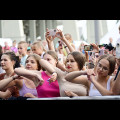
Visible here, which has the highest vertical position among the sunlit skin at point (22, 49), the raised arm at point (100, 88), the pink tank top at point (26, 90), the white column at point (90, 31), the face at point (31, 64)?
the white column at point (90, 31)

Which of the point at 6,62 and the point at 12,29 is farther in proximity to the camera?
the point at 12,29

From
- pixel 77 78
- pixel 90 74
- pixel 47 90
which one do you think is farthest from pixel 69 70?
pixel 90 74

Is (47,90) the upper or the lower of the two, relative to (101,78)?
lower

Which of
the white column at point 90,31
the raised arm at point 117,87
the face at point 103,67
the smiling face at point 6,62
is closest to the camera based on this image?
the raised arm at point 117,87

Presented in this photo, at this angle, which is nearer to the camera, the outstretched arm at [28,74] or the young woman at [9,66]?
the outstretched arm at [28,74]

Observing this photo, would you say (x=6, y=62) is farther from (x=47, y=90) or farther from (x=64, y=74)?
(x=64, y=74)

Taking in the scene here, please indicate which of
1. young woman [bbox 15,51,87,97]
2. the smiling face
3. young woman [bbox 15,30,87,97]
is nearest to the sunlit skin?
the smiling face

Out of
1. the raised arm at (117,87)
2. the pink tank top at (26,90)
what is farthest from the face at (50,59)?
the raised arm at (117,87)

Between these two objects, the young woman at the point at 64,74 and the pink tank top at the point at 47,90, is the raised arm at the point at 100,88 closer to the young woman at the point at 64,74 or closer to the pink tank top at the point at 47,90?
the young woman at the point at 64,74

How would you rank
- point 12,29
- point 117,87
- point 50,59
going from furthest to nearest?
point 12,29, point 50,59, point 117,87

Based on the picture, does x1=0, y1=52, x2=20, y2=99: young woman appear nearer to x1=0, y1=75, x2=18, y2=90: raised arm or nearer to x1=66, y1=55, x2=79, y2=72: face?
x1=0, y1=75, x2=18, y2=90: raised arm
